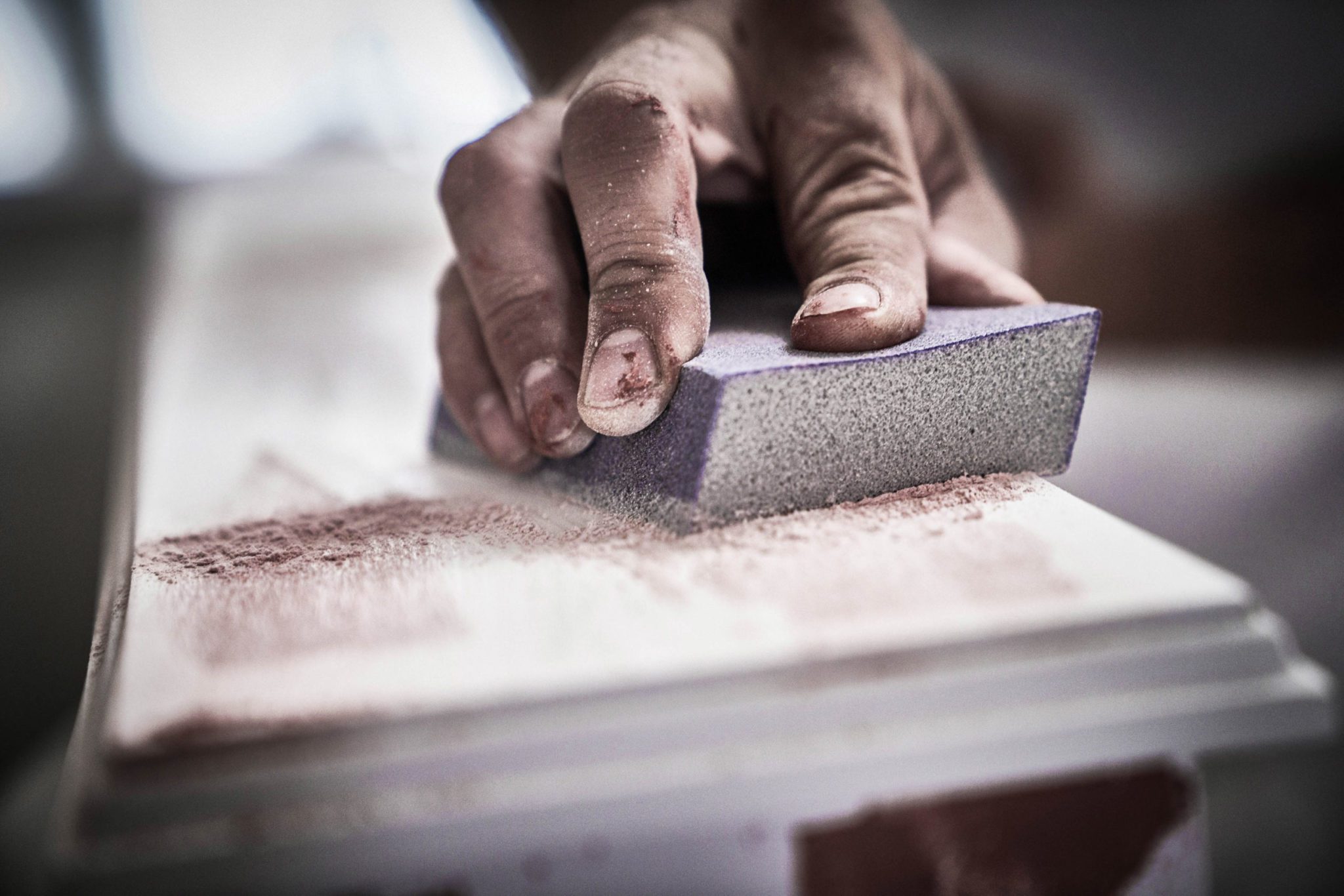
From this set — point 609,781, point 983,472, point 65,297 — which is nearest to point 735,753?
point 609,781

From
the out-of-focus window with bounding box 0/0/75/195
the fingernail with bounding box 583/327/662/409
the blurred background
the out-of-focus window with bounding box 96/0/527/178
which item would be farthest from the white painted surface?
the out-of-focus window with bounding box 0/0/75/195

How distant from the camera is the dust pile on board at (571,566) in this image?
1.23ft

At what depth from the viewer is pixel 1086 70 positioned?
3.02 ft

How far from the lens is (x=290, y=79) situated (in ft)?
5.43

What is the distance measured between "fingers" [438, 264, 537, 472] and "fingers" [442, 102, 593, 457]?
0.04 feet

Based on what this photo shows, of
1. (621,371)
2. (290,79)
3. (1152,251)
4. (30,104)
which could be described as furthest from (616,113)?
(30,104)

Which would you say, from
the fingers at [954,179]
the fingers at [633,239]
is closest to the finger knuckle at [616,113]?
the fingers at [633,239]

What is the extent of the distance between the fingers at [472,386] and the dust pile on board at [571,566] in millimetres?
97

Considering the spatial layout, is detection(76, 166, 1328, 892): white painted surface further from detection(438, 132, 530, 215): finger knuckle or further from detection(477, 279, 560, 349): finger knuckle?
detection(438, 132, 530, 215): finger knuckle

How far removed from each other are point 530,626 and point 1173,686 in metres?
0.25

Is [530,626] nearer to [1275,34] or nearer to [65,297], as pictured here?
[1275,34]

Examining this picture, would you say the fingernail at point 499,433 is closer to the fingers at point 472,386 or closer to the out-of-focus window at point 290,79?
the fingers at point 472,386

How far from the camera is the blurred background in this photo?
825 millimetres

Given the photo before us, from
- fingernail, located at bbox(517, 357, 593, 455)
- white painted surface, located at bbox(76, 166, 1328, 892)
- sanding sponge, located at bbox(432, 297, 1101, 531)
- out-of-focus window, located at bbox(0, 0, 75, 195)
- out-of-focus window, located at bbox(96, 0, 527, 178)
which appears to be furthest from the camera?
out-of-focus window, located at bbox(0, 0, 75, 195)
